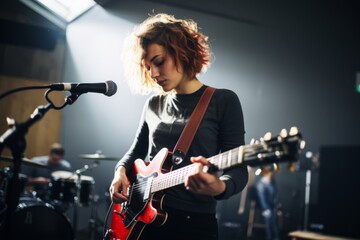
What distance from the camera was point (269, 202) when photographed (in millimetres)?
8047

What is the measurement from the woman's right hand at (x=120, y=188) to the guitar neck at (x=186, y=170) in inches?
10.3

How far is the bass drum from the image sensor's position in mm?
3215

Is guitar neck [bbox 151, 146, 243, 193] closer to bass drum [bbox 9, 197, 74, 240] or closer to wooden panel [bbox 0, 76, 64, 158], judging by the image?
bass drum [bbox 9, 197, 74, 240]

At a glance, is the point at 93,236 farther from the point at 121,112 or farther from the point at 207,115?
the point at 207,115

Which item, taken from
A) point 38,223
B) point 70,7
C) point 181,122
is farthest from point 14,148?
point 70,7

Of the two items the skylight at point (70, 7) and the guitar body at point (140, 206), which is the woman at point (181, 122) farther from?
the skylight at point (70, 7)

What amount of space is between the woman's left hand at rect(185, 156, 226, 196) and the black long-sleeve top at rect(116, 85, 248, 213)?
90 mm

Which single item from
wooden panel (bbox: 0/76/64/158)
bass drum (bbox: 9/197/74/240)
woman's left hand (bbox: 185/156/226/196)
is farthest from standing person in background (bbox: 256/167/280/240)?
woman's left hand (bbox: 185/156/226/196)

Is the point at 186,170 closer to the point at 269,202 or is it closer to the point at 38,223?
the point at 38,223

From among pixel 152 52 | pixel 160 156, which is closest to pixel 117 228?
pixel 160 156

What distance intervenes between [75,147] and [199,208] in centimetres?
588

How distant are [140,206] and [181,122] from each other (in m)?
0.42

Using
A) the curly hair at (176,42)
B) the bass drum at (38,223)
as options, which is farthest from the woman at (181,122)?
the bass drum at (38,223)

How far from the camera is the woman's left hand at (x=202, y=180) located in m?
1.52
